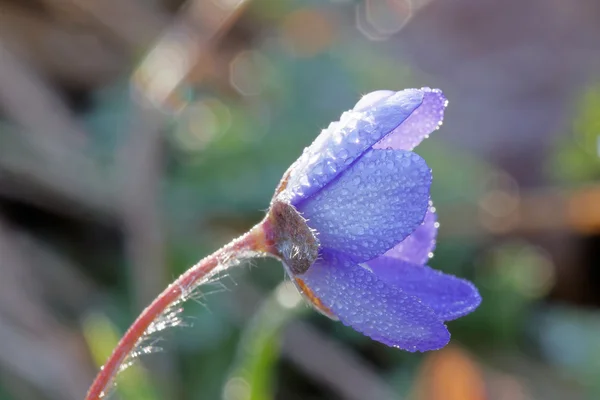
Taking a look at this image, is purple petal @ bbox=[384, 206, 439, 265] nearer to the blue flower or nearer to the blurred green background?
the blue flower

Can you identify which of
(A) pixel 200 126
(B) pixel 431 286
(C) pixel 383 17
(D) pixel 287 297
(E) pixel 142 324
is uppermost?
(C) pixel 383 17

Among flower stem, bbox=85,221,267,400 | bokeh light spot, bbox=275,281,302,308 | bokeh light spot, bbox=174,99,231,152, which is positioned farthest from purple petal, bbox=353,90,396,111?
bokeh light spot, bbox=174,99,231,152

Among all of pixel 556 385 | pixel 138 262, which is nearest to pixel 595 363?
pixel 556 385

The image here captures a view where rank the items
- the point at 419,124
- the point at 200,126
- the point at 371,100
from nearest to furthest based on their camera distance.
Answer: the point at 371,100 → the point at 419,124 → the point at 200,126

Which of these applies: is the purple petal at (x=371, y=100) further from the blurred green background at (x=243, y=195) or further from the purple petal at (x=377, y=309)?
the blurred green background at (x=243, y=195)

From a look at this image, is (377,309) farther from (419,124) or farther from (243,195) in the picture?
(243,195)

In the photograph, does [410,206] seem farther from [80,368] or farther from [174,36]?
[174,36]

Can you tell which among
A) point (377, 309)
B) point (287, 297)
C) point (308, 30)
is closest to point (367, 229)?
point (377, 309)
